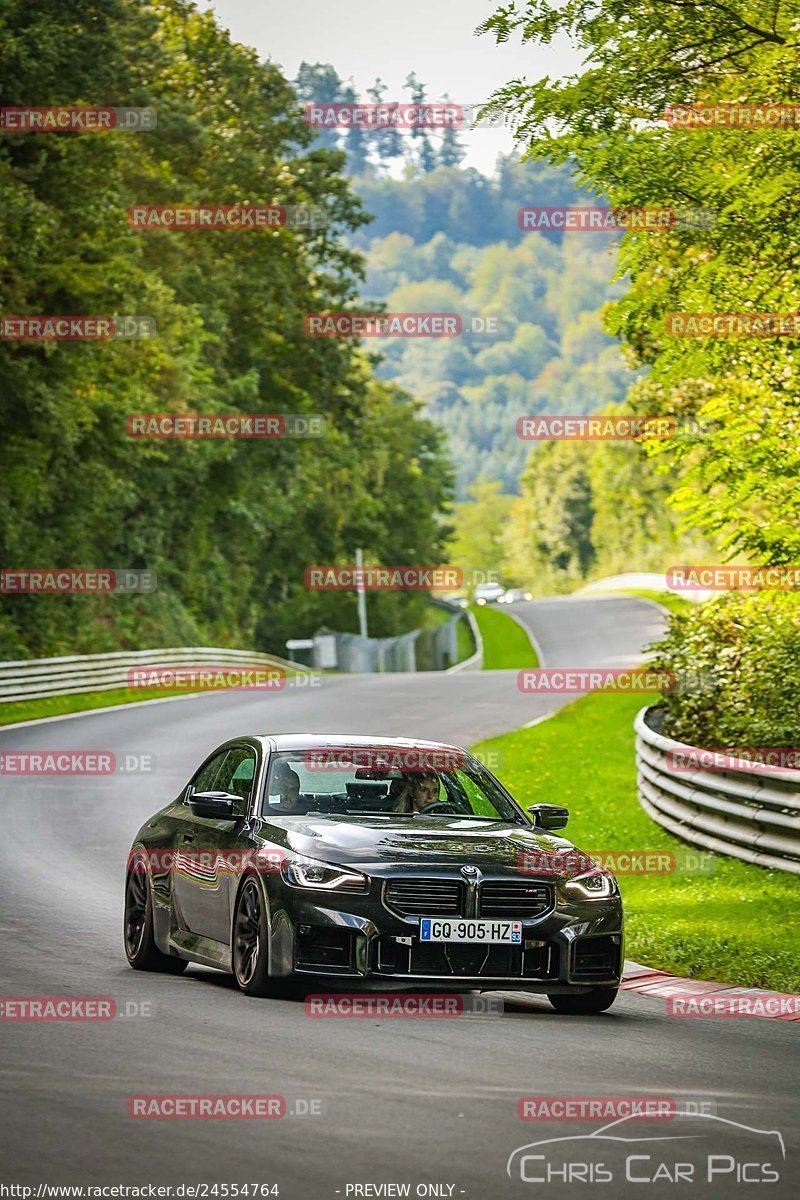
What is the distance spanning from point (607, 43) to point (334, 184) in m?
46.5

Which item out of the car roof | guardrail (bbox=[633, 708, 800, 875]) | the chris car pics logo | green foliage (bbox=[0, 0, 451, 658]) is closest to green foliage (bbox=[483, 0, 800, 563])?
guardrail (bbox=[633, 708, 800, 875])

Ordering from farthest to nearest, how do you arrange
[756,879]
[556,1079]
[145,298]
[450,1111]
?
[145,298] → [756,879] → [556,1079] → [450,1111]

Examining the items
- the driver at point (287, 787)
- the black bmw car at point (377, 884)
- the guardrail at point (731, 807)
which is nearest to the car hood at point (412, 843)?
the black bmw car at point (377, 884)

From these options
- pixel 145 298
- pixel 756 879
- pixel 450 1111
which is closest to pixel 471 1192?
pixel 450 1111

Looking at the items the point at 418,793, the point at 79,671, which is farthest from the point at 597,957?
the point at 79,671

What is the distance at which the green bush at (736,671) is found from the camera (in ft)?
62.4

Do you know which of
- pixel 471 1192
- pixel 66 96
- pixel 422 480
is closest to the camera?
pixel 471 1192

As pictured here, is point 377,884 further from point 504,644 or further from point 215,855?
point 504,644

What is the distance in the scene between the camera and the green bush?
62.4 feet

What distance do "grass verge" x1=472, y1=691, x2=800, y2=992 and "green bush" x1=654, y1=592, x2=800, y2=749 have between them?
4.21 feet

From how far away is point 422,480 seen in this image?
110 m

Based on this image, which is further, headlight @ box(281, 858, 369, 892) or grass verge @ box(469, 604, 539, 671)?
grass verge @ box(469, 604, 539, 671)

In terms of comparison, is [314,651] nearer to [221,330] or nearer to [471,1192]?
[221,330]

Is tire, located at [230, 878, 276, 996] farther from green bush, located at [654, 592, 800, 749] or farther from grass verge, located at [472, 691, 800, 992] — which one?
green bush, located at [654, 592, 800, 749]
